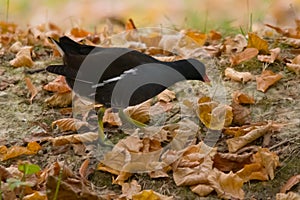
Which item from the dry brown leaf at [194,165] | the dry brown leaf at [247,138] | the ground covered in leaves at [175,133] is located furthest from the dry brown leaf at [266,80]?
the dry brown leaf at [194,165]

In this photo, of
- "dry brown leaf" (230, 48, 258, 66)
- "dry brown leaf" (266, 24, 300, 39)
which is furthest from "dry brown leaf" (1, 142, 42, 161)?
"dry brown leaf" (266, 24, 300, 39)

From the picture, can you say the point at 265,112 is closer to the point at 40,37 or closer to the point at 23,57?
the point at 23,57

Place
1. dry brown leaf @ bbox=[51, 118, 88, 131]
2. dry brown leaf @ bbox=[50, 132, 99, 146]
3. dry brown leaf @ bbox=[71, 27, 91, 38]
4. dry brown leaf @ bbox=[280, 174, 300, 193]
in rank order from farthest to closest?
1. dry brown leaf @ bbox=[71, 27, 91, 38]
2. dry brown leaf @ bbox=[51, 118, 88, 131]
3. dry brown leaf @ bbox=[50, 132, 99, 146]
4. dry brown leaf @ bbox=[280, 174, 300, 193]

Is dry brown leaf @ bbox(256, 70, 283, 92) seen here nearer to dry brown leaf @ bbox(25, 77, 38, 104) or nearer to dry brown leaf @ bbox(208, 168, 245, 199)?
dry brown leaf @ bbox(208, 168, 245, 199)

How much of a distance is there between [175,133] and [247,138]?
483 mm

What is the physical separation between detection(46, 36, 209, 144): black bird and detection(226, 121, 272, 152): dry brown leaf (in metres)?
0.71

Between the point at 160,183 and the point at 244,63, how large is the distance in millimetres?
1533

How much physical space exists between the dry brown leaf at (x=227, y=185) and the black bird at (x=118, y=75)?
3.12 feet

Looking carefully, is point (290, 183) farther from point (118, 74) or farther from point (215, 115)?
point (118, 74)

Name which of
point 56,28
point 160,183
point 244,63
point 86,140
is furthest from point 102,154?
point 56,28

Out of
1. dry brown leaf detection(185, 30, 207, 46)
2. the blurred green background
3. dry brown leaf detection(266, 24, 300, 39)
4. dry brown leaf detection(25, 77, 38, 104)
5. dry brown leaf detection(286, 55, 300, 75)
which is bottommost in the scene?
the blurred green background

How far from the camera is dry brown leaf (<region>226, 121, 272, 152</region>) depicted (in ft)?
11.5

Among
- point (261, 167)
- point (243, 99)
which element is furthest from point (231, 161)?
point (243, 99)

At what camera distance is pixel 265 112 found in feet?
12.7
